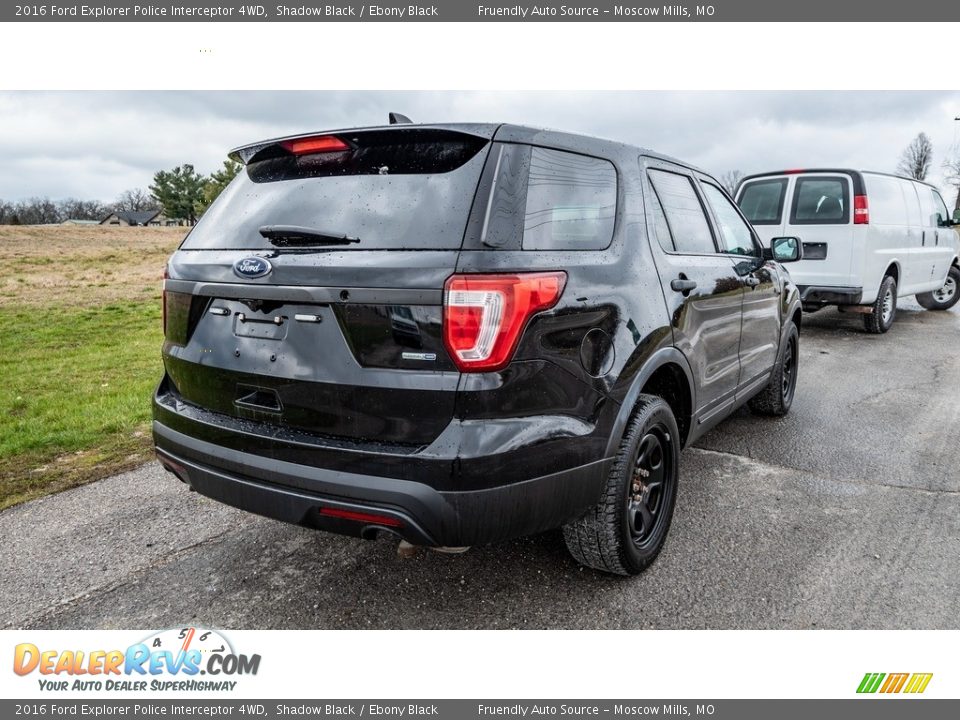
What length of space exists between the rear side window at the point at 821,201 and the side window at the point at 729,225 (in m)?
4.69

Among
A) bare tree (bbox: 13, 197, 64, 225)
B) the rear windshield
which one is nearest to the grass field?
the rear windshield

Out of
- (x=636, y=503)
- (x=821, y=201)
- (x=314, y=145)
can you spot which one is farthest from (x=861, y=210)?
(x=314, y=145)

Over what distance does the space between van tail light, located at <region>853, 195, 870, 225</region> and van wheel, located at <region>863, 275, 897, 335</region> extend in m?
1.14

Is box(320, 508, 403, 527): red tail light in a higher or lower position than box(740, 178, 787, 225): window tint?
lower

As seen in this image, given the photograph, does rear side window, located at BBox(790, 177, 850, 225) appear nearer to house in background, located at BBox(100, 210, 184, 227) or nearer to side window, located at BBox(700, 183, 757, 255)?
side window, located at BBox(700, 183, 757, 255)

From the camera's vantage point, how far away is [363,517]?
2123 millimetres

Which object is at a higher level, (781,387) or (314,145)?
(314,145)

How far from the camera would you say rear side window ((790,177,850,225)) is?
8172mm

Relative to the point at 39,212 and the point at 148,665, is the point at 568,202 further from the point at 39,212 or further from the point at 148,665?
the point at 39,212

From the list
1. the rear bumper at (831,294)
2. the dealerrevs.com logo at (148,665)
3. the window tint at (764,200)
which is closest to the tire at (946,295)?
the rear bumper at (831,294)

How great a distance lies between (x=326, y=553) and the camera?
304cm

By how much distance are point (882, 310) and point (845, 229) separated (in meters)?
1.46

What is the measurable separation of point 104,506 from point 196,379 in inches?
60.4

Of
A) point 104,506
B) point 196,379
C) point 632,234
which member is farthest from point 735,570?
point 104,506
